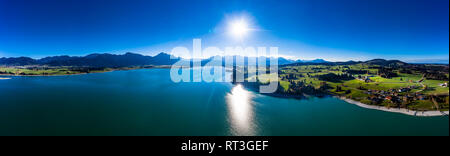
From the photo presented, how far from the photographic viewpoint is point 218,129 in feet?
52.8

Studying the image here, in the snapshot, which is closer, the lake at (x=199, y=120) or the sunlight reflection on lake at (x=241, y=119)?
the lake at (x=199, y=120)

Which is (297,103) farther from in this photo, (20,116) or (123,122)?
(20,116)

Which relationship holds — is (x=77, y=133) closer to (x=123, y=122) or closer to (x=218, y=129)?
(x=123, y=122)

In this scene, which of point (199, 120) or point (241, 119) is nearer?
point (199, 120)

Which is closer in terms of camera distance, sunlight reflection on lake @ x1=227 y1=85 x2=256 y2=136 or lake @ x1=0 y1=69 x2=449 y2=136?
lake @ x1=0 y1=69 x2=449 y2=136
